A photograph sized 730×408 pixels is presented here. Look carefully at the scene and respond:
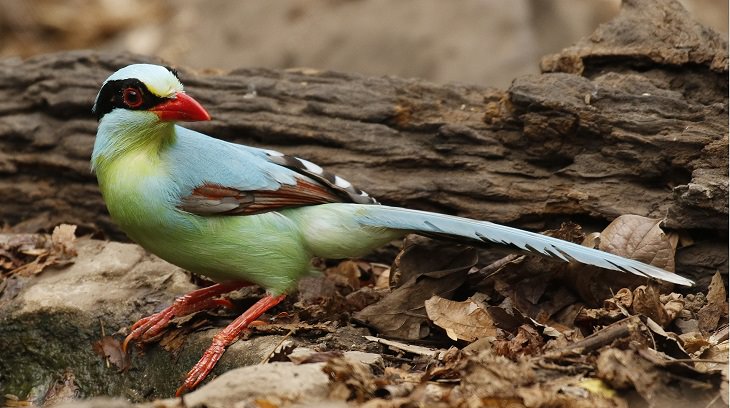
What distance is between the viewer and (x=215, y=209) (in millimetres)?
5352

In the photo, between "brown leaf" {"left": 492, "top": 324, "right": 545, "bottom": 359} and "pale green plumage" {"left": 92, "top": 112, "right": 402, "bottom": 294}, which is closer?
"brown leaf" {"left": 492, "top": 324, "right": 545, "bottom": 359}

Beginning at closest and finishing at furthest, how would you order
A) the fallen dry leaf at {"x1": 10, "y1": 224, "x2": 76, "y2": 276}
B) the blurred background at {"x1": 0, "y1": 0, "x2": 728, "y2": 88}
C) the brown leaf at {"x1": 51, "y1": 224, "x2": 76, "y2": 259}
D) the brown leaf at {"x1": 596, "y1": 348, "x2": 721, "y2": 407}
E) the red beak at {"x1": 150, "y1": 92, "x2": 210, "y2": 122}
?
the brown leaf at {"x1": 596, "y1": 348, "x2": 721, "y2": 407}, the red beak at {"x1": 150, "y1": 92, "x2": 210, "y2": 122}, the fallen dry leaf at {"x1": 10, "y1": 224, "x2": 76, "y2": 276}, the brown leaf at {"x1": 51, "y1": 224, "x2": 76, "y2": 259}, the blurred background at {"x1": 0, "y1": 0, "x2": 728, "y2": 88}

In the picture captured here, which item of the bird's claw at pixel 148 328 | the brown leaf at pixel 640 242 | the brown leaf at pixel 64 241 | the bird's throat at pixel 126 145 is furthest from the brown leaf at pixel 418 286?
the brown leaf at pixel 64 241

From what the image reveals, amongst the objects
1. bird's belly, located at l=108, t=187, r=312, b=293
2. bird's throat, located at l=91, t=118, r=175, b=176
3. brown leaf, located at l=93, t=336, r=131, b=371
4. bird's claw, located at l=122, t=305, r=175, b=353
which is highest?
bird's throat, located at l=91, t=118, r=175, b=176

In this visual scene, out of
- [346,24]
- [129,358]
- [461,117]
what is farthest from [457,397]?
[346,24]

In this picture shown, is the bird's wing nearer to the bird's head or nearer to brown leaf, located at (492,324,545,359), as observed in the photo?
the bird's head

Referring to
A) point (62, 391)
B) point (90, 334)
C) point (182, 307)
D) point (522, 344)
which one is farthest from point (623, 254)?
point (62, 391)

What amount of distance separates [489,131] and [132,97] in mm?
2360

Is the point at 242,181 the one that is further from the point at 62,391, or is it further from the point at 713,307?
the point at 713,307

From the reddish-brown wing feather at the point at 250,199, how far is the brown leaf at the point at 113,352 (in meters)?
0.95

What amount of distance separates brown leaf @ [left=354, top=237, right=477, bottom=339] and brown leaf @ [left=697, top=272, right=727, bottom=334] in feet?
4.25

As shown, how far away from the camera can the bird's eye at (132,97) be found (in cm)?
530

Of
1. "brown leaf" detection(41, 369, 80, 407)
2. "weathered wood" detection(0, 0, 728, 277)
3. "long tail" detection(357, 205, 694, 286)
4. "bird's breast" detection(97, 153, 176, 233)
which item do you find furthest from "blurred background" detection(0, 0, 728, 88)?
"brown leaf" detection(41, 369, 80, 407)

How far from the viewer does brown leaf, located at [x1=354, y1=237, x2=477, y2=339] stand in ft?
17.3
